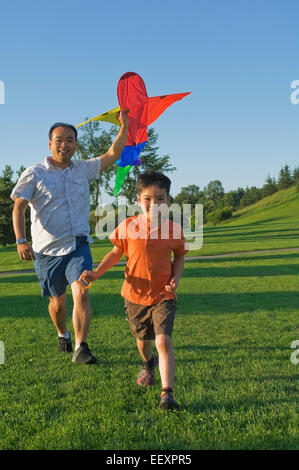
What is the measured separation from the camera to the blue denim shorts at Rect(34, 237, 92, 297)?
4.59 meters

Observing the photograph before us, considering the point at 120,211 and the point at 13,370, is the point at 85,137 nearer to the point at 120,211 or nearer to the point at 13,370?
the point at 120,211

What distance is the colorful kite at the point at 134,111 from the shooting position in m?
4.88

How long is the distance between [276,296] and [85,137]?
31.2 meters

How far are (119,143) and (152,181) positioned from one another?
57.5 inches

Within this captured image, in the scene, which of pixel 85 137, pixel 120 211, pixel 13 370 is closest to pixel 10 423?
pixel 13 370

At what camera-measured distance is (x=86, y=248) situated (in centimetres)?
473

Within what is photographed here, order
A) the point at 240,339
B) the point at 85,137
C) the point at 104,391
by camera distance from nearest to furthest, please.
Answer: the point at 104,391
the point at 240,339
the point at 85,137

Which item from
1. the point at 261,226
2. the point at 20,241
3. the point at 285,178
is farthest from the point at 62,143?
the point at 285,178

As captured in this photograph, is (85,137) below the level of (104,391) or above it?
above

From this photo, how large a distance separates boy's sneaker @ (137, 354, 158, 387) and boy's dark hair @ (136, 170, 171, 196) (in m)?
1.55

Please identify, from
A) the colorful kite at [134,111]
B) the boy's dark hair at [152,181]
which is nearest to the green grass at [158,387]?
the boy's dark hair at [152,181]

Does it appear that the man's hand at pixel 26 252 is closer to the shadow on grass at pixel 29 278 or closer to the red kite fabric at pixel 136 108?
the red kite fabric at pixel 136 108

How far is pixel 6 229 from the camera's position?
40.7 m

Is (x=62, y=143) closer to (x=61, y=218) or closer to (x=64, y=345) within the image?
(x=61, y=218)
